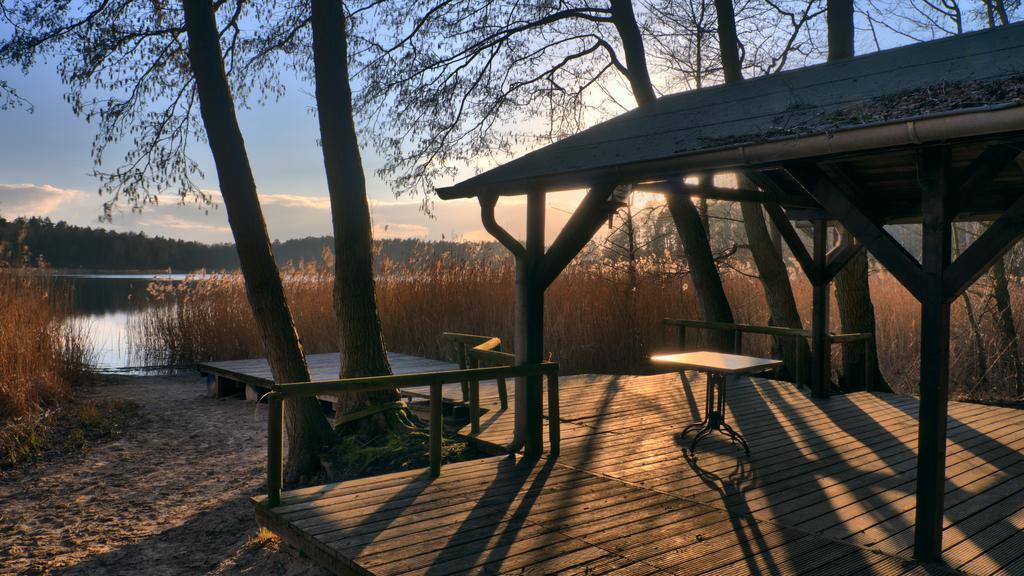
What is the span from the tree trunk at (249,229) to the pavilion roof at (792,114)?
1.57 m

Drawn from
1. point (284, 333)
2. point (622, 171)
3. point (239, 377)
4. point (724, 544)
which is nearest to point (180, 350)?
point (239, 377)

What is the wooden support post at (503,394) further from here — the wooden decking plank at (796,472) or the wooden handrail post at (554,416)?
the wooden decking plank at (796,472)

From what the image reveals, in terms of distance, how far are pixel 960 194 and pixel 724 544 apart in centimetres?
186

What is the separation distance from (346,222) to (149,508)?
8.78 ft

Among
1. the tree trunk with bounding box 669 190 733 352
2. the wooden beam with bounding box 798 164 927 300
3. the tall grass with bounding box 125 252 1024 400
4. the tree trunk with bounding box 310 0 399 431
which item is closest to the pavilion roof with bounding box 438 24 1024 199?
the wooden beam with bounding box 798 164 927 300

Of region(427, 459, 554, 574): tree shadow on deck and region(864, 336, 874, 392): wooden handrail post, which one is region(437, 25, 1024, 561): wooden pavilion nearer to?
region(427, 459, 554, 574): tree shadow on deck

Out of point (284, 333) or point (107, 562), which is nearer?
point (107, 562)

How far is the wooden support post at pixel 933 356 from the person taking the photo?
3213 mm

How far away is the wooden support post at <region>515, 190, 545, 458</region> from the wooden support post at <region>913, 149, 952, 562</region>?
2.34m

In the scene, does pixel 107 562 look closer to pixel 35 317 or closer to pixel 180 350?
pixel 35 317

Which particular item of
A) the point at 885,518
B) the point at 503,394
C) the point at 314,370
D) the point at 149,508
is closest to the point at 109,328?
the point at 314,370

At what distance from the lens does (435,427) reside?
443 cm

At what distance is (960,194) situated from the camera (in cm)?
323

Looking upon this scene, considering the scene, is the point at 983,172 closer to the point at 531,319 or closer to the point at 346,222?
the point at 531,319
